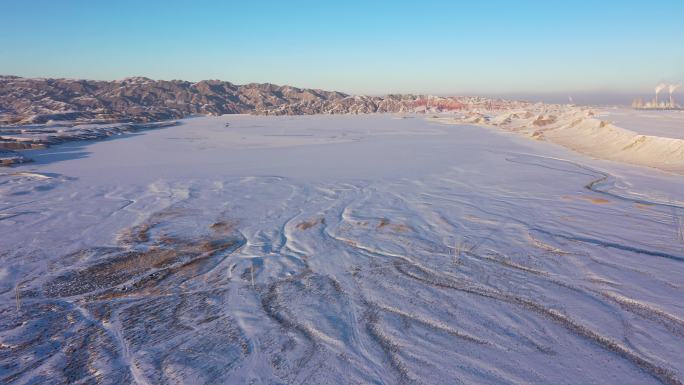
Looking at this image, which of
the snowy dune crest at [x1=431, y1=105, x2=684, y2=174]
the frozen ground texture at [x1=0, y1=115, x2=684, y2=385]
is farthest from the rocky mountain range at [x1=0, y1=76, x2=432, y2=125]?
the snowy dune crest at [x1=431, y1=105, x2=684, y2=174]

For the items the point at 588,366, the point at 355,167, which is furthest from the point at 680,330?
the point at 355,167

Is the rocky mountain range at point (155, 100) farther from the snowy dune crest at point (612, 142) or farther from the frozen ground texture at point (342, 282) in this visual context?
the snowy dune crest at point (612, 142)

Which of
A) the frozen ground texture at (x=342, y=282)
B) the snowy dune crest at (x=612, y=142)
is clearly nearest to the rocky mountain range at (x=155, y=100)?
the frozen ground texture at (x=342, y=282)

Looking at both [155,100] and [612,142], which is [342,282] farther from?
[155,100]

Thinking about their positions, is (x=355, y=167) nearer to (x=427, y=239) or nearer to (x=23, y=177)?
(x=427, y=239)

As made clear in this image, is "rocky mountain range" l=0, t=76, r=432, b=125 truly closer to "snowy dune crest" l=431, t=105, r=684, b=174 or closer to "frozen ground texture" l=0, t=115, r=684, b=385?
"frozen ground texture" l=0, t=115, r=684, b=385

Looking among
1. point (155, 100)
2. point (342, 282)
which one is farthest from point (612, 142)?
point (155, 100)
